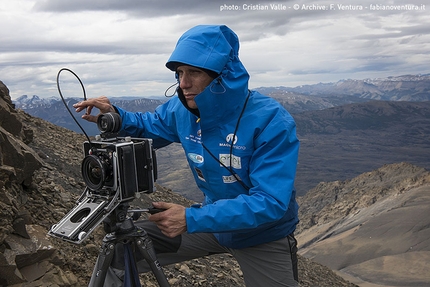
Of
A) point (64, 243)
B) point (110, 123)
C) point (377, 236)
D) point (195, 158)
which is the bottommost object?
point (377, 236)

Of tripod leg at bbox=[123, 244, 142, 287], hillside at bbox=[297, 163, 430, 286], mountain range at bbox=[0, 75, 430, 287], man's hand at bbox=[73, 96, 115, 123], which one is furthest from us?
hillside at bbox=[297, 163, 430, 286]

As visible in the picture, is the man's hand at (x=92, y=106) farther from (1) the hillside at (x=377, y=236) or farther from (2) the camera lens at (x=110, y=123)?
(1) the hillside at (x=377, y=236)

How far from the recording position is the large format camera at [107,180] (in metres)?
2.90

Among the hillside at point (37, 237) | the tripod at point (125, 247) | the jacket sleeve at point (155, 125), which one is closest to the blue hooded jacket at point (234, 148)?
the jacket sleeve at point (155, 125)

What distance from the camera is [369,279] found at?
3102 centimetres

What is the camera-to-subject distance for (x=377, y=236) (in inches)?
1624

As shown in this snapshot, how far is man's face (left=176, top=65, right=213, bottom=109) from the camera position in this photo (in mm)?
3584

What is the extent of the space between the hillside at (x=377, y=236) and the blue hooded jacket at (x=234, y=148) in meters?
28.1

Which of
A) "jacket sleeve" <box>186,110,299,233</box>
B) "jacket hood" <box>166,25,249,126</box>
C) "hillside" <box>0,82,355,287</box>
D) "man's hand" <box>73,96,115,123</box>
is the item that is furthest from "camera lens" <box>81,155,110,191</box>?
"hillside" <box>0,82,355,287</box>

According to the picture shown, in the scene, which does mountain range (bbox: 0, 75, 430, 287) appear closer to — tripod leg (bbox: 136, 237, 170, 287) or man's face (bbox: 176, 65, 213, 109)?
tripod leg (bbox: 136, 237, 170, 287)

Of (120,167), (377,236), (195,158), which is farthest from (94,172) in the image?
(377,236)

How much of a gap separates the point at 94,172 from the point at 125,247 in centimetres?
62

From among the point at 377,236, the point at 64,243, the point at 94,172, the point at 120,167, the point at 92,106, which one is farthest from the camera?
the point at 377,236

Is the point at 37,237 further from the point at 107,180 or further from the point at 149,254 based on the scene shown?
the point at 107,180
